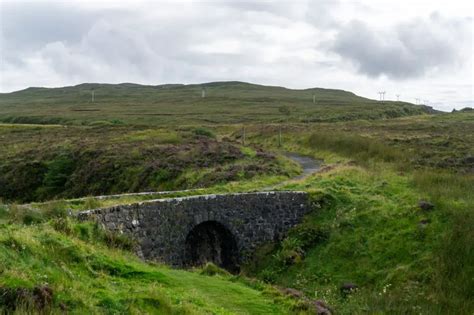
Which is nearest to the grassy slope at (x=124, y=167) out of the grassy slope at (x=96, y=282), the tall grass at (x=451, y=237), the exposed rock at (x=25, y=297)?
the tall grass at (x=451, y=237)

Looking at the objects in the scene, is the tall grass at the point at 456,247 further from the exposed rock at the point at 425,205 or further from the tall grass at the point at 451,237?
the exposed rock at the point at 425,205

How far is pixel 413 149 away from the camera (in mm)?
41844

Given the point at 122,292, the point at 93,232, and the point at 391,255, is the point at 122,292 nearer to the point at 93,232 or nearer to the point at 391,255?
the point at 93,232

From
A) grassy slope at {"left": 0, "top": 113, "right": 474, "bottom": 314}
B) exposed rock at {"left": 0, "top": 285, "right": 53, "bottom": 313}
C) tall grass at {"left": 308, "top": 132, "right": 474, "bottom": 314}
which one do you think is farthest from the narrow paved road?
exposed rock at {"left": 0, "top": 285, "right": 53, "bottom": 313}

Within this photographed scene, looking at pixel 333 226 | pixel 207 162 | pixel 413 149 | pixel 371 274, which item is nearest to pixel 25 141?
pixel 207 162

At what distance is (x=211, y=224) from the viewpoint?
24594mm

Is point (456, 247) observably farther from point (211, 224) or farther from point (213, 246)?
point (213, 246)

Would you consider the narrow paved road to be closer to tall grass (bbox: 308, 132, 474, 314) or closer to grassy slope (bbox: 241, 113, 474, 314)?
grassy slope (bbox: 241, 113, 474, 314)

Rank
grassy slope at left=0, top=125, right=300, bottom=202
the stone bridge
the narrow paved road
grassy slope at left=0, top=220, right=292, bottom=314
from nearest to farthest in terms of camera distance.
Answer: grassy slope at left=0, top=220, right=292, bottom=314 → the stone bridge → the narrow paved road → grassy slope at left=0, top=125, right=300, bottom=202

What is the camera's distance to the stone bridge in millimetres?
21016

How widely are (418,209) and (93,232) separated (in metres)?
12.5

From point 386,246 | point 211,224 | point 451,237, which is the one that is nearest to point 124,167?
point 211,224

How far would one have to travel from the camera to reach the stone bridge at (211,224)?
68.9 ft

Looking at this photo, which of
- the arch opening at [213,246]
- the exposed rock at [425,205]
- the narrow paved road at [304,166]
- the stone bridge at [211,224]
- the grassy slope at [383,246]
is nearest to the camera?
the grassy slope at [383,246]
